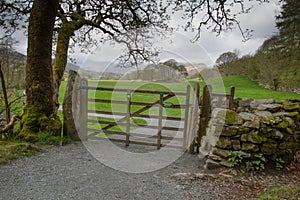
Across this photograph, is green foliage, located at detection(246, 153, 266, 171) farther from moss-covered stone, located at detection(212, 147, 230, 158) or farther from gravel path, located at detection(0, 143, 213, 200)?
gravel path, located at detection(0, 143, 213, 200)

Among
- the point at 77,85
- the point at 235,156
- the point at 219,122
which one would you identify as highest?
the point at 77,85

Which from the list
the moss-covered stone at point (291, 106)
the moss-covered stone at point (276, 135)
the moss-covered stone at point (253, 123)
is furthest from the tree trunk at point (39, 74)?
the moss-covered stone at point (291, 106)

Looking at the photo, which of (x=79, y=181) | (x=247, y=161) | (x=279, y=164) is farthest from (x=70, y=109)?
(x=279, y=164)

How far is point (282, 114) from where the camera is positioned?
14.0 ft

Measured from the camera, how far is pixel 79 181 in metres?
3.16

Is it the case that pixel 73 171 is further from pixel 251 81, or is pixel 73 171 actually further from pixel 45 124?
pixel 251 81

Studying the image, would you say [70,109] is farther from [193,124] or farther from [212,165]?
[212,165]

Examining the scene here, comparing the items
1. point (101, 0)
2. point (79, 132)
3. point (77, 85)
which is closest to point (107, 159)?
point (79, 132)

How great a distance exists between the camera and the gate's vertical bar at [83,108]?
18.1 ft

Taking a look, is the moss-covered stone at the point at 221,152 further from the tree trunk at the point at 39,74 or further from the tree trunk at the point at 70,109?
the tree trunk at the point at 39,74

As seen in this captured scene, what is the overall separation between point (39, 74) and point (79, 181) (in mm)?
2926

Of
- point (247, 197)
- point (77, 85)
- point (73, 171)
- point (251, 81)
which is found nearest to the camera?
point (247, 197)

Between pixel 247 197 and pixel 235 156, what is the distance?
3.44ft

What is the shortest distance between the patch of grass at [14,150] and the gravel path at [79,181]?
163 mm
